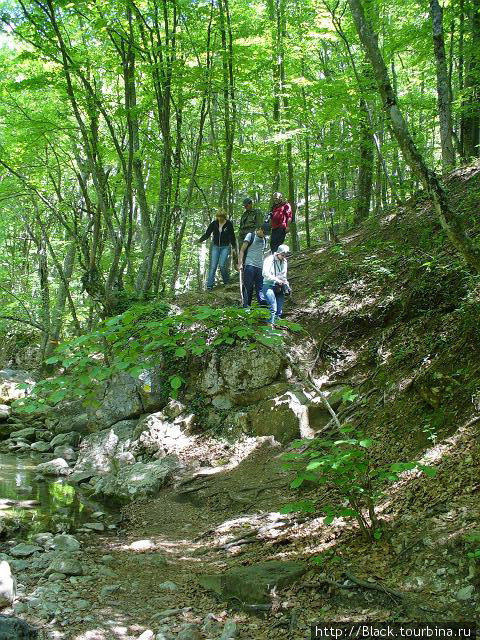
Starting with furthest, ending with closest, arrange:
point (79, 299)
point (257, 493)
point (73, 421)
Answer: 1. point (79, 299)
2. point (73, 421)
3. point (257, 493)

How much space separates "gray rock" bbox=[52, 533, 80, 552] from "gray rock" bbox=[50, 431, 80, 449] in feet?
16.2

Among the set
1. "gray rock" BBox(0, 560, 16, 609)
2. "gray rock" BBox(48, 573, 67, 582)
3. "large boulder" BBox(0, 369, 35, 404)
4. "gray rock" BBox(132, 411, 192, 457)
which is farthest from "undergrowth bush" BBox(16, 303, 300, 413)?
"large boulder" BBox(0, 369, 35, 404)

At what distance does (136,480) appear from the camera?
25.0 feet

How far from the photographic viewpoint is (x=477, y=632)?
2.61m

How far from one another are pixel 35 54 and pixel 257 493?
8.64 m

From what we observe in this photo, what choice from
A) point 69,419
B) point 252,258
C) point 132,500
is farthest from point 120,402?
point 252,258

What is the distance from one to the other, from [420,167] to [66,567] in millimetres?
5112

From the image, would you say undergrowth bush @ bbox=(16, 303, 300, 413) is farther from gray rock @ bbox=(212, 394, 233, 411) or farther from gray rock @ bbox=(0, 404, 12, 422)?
gray rock @ bbox=(0, 404, 12, 422)

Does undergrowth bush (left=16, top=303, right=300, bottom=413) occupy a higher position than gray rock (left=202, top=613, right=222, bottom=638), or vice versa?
undergrowth bush (left=16, top=303, right=300, bottom=413)

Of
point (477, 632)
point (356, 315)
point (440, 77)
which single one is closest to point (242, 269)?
point (356, 315)

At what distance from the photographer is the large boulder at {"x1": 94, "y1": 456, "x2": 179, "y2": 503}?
7398 mm

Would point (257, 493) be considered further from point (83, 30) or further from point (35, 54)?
point (83, 30)

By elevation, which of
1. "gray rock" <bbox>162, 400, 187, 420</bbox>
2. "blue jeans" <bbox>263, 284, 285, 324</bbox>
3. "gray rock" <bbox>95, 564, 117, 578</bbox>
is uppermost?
"blue jeans" <bbox>263, 284, 285, 324</bbox>

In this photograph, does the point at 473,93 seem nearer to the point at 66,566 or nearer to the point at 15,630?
the point at 66,566
